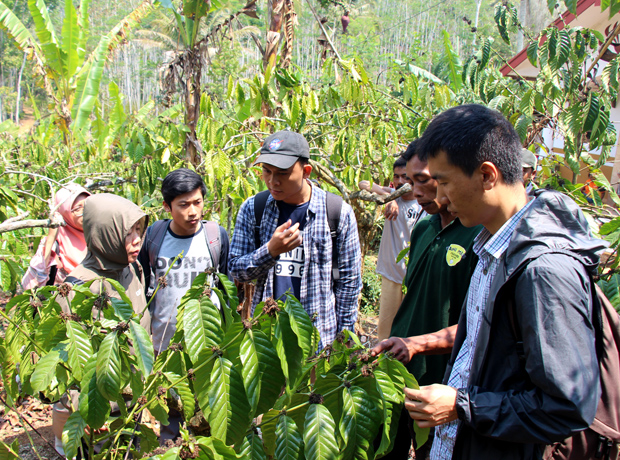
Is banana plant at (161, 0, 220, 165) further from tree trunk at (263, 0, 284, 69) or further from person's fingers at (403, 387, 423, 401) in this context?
person's fingers at (403, 387, 423, 401)

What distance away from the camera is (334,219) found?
221cm

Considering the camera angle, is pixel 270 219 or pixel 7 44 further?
pixel 7 44

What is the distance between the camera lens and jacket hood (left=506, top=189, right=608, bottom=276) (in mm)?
989

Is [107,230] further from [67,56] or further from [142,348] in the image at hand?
[67,56]

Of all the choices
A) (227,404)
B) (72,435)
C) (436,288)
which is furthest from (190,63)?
(227,404)

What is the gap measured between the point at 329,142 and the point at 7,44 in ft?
144

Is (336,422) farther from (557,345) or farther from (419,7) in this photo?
(419,7)

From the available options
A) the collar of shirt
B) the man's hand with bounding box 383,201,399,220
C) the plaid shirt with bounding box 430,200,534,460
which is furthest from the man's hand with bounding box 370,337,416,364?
the man's hand with bounding box 383,201,399,220

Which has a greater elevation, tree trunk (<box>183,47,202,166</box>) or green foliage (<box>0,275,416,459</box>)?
tree trunk (<box>183,47,202,166</box>)

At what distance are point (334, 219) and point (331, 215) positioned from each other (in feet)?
0.08

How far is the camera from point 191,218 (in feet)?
8.14

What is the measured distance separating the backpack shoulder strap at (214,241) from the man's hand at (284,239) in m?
0.70

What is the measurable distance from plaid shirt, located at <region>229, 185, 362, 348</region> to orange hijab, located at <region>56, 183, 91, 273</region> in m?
1.40

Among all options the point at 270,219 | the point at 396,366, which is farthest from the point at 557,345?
the point at 270,219
